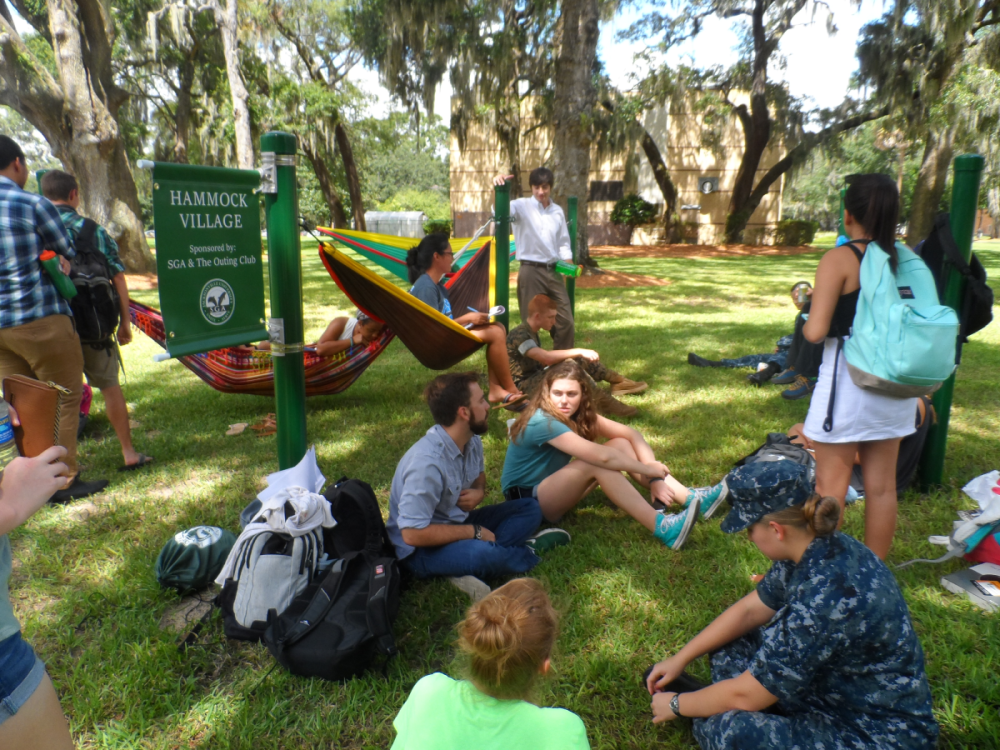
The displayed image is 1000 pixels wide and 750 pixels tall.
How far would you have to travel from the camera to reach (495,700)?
126 centimetres

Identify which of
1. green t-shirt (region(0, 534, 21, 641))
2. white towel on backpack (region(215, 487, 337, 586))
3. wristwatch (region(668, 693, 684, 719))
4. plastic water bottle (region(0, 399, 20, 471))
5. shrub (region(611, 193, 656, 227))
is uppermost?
shrub (region(611, 193, 656, 227))

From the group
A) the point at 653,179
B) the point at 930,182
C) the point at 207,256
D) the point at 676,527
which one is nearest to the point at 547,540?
the point at 676,527

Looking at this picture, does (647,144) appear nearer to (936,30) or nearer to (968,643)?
(936,30)

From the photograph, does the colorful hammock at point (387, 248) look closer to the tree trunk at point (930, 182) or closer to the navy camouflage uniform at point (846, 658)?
the navy camouflage uniform at point (846, 658)

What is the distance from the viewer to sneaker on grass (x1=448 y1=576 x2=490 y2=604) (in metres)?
2.45

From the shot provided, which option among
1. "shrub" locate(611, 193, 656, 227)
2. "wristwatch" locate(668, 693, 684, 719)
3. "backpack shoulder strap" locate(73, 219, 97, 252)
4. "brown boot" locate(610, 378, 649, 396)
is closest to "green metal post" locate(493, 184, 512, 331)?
"brown boot" locate(610, 378, 649, 396)

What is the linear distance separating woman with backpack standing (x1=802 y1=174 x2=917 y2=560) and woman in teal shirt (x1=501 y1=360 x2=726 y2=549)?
682 mm

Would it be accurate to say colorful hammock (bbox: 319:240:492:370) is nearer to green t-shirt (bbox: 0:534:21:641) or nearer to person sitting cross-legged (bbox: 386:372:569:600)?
person sitting cross-legged (bbox: 386:372:569:600)

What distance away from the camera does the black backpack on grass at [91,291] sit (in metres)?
3.31

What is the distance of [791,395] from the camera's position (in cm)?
477

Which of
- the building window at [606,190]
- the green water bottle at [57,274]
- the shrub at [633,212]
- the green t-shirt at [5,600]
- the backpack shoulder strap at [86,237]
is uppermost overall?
the building window at [606,190]

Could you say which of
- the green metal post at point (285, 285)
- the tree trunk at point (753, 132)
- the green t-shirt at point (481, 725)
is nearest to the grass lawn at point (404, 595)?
the green t-shirt at point (481, 725)

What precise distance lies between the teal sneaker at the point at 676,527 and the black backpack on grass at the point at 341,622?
3.81ft

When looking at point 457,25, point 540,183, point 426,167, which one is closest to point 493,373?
point 540,183
